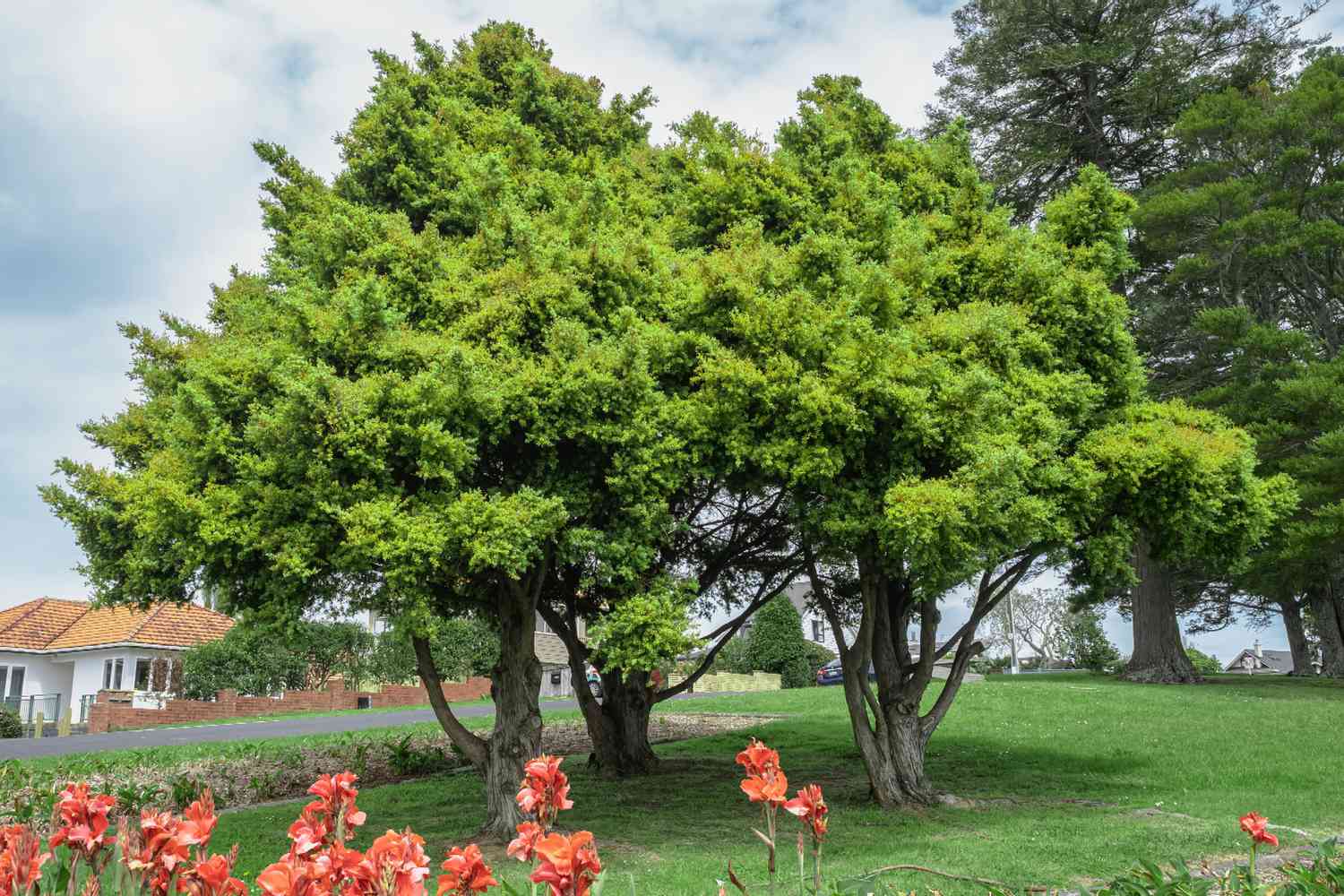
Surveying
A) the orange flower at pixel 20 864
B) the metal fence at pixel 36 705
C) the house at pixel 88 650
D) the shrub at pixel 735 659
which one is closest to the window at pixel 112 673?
the house at pixel 88 650

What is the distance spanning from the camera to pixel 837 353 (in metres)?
9.67

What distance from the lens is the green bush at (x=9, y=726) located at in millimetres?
25250

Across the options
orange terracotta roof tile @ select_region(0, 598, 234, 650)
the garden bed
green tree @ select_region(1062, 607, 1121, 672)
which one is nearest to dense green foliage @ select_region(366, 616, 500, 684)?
orange terracotta roof tile @ select_region(0, 598, 234, 650)

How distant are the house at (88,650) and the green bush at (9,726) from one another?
34.5 feet

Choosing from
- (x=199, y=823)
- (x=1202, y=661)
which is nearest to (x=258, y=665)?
(x=199, y=823)

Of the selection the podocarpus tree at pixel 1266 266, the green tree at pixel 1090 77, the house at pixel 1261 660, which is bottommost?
the house at pixel 1261 660

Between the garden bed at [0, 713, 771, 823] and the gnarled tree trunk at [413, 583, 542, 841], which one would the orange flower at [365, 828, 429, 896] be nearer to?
the gnarled tree trunk at [413, 583, 542, 841]

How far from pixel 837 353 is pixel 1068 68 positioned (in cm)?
1932

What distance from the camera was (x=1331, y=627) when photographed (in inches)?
1206

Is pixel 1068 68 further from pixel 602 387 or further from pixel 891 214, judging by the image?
pixel 602 387

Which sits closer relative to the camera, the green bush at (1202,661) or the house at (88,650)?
the house at (88,650)

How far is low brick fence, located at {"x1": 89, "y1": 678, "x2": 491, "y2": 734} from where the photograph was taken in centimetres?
2745

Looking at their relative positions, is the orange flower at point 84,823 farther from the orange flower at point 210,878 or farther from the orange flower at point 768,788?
the orange flower at point 768,788

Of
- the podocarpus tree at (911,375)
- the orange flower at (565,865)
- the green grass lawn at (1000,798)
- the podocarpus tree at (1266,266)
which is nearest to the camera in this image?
the orange flower at (565,865)
